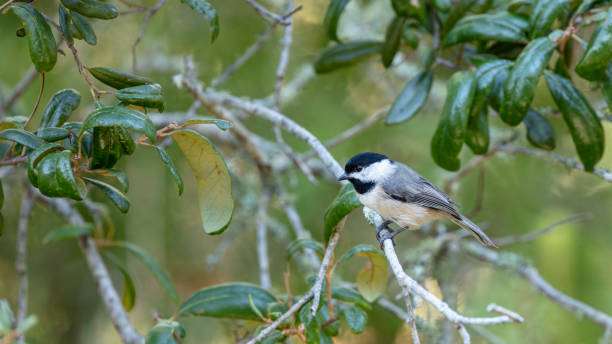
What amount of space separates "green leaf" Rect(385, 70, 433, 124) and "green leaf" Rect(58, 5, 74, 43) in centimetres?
127

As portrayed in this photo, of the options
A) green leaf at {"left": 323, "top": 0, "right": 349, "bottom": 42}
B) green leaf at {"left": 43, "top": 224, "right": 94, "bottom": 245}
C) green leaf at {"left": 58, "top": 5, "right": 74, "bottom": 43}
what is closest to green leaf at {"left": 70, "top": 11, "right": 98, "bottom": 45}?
green leaf at {"left": 58, "top": 5, "right": 74, "bottom": 43}

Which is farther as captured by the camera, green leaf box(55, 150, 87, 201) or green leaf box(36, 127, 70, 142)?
green leaf box(36, 127, 70, 142)

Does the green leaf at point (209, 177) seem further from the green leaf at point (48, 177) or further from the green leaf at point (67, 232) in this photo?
the green leaf at point (67, 232)

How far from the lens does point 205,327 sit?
335cm

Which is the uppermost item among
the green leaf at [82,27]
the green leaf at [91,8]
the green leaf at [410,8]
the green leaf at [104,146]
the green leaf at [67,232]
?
the green leaf at [91,8]

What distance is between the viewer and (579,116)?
2010 mm

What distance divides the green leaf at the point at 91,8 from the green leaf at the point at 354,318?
44.1 inches

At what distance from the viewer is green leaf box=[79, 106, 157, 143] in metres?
1.28

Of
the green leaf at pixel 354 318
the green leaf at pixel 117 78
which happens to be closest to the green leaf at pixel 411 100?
the green leaf at pixel 354 318

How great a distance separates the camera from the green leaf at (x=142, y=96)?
1407mm

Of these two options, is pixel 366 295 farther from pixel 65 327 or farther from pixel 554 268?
pixel 65 327

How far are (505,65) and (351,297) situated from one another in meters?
1.01

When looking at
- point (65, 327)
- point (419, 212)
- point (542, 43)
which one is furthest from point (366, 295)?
point (65, 327)

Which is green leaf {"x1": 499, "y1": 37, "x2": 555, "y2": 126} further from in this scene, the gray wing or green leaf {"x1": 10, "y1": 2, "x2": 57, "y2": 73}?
green leaf {"x1": 10, "y1": 2, "x2": 57, "y2": 73}
